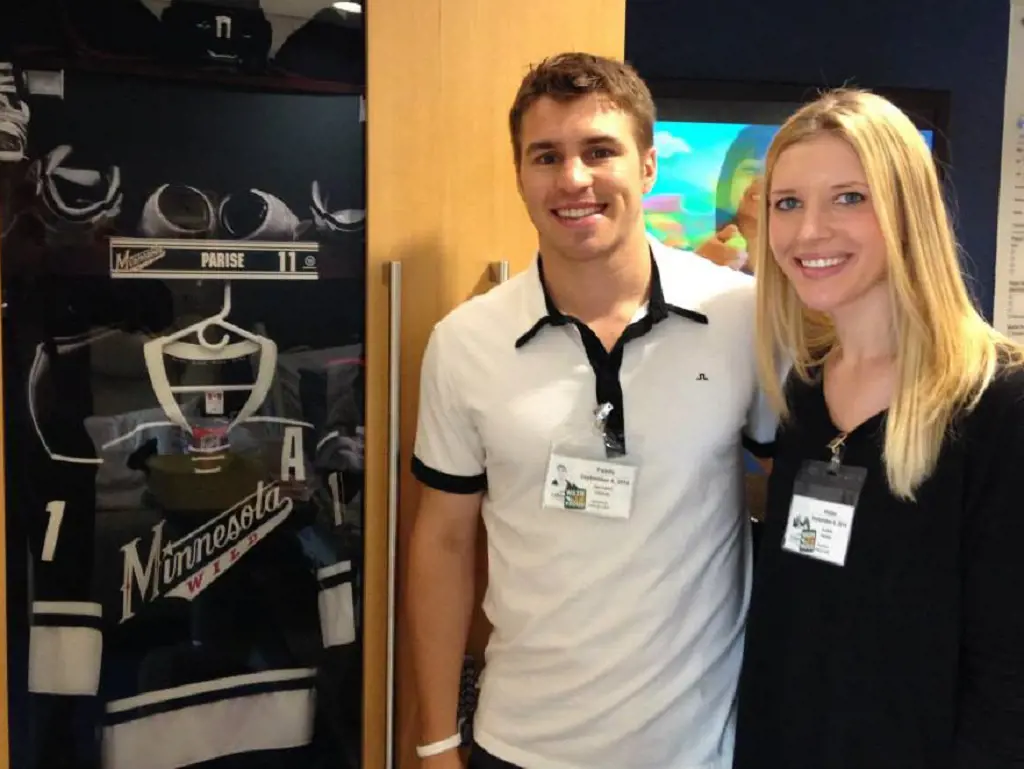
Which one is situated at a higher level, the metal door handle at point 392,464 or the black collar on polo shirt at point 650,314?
the black collar on polo shirt at point 650,314

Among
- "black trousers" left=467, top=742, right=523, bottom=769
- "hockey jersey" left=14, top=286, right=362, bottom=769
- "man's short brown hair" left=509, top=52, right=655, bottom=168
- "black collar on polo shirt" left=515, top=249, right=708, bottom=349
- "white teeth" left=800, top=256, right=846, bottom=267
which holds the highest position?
"man's short brown hair" left=509, top=52, right=655, bottom=168

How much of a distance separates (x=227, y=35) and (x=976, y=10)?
2.51m

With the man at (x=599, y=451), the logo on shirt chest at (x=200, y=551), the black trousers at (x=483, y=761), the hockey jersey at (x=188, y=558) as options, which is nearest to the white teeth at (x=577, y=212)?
the man at (x=599, y=451)

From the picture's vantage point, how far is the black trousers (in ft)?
4.98

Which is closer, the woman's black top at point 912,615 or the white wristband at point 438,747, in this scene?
the woman's black top at point 912,615

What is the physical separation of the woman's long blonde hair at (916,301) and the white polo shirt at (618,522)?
331mm

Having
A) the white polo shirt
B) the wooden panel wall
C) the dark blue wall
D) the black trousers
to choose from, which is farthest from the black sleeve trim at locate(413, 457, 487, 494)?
the dark blue wall

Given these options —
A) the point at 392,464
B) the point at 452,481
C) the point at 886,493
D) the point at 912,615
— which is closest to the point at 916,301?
the point at 886,493

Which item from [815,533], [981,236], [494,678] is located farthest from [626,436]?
[981,236]

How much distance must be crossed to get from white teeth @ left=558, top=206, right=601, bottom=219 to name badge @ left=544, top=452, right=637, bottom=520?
38cm

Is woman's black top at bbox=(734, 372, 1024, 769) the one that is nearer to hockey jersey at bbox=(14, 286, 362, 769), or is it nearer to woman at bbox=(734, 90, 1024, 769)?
woman at bbox=(734, 90, 1024, 769)

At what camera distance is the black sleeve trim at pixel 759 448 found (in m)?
1.50

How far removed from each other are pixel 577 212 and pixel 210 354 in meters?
0.66

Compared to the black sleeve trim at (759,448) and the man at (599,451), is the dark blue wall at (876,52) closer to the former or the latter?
the man at (599,451)
